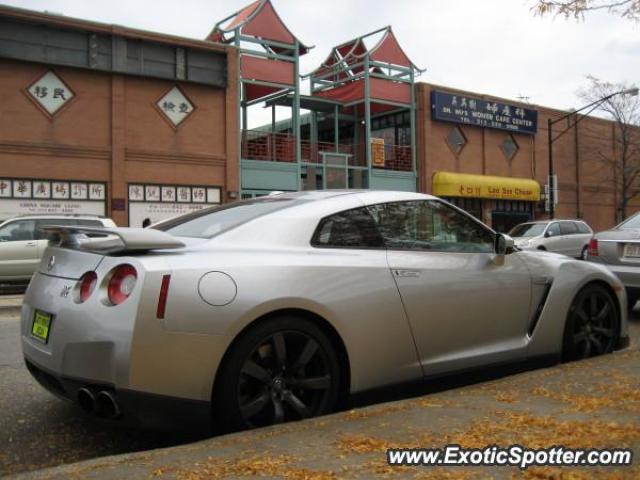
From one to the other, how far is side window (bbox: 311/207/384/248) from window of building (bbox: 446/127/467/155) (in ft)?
90.5

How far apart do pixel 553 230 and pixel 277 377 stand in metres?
19.8

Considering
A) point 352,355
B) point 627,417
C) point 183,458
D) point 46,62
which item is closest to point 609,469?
point 627,417

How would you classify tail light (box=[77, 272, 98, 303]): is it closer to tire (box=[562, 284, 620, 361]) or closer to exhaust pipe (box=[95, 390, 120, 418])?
exhaust pipe (box=[95, 390, 120, 418])

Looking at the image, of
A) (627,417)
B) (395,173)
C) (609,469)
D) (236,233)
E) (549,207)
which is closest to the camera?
(609,469)

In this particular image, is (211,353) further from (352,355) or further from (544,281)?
(544,281)

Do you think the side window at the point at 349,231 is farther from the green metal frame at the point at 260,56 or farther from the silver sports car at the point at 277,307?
the green metal frame at the point at 260,56

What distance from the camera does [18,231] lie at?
14.1 m

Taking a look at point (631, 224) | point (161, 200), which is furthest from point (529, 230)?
point (631, 224)

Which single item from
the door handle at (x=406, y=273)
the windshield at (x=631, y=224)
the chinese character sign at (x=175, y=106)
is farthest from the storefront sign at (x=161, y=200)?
the door handle at (x=406, y=273)

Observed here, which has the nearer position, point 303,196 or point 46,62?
point 303,196

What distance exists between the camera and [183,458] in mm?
2834

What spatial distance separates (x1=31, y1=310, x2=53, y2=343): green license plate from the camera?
350 centimetres

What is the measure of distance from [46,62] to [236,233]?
19.5 m

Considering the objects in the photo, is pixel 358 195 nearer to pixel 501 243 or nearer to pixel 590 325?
pixel 501 243
